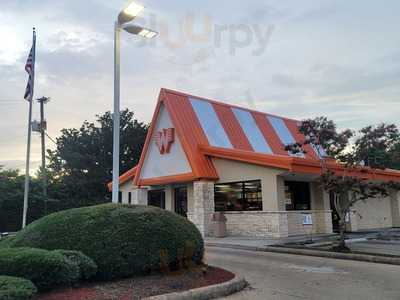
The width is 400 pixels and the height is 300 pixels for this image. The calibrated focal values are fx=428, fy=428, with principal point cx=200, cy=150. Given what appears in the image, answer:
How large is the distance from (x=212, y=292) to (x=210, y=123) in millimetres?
17694

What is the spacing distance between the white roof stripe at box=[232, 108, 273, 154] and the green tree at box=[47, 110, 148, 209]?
19.1m

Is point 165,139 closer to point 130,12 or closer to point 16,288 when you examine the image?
point 130,12

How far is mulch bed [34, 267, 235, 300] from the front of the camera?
22.3ft

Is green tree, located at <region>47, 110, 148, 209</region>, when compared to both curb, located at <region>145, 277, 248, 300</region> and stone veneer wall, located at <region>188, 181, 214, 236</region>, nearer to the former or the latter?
stone veneer wall, located at <region>188, 181, 214, 236</region>

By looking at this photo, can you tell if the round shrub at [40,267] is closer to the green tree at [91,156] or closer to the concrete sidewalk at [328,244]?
the concrete sidewalk at [328,244]

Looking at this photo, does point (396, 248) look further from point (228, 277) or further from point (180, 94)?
point (180, 94)

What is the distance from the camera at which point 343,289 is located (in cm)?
845

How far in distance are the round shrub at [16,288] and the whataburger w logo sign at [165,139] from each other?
59.5ft

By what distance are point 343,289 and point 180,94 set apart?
61.3 feet

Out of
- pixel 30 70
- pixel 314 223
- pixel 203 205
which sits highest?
pixel 30 70

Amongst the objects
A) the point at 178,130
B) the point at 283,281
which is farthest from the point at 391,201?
the point at 283,281

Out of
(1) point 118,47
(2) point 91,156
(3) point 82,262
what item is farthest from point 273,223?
(2) point 91,156

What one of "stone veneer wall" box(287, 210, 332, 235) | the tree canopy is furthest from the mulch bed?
the tree canopy

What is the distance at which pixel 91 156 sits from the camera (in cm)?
4416
